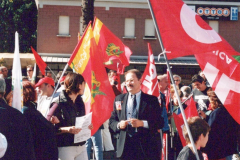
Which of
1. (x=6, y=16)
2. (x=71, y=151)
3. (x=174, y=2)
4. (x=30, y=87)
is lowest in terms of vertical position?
(x=71, y=151)

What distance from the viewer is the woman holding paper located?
534cm

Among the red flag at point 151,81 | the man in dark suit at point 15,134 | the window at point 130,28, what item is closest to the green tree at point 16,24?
the window at point 130,28

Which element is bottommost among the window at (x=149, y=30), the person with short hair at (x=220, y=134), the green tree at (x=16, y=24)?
the person with short hair at (x=220, y=134)

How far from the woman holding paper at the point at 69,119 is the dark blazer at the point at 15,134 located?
5.21 feet

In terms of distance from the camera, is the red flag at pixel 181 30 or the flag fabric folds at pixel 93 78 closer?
the red flag at pixel 181 30

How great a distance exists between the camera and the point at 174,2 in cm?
443

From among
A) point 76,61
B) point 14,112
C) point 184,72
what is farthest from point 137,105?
point 184,72

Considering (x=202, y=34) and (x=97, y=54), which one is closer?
(x=202, y=34)

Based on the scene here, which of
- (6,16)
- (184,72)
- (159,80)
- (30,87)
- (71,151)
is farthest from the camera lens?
(6,16)

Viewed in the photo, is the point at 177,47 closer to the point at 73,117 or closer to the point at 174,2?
the point at 174,2

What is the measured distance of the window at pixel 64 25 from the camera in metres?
27.5

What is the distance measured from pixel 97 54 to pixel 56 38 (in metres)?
21.4

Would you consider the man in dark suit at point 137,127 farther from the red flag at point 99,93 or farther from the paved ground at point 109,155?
the paved ground at point 109,155

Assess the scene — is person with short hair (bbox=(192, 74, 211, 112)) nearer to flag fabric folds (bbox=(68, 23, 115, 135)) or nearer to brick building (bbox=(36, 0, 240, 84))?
flag fabric folds (bbox=(68, 23, 115, 135))
